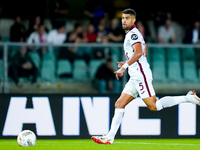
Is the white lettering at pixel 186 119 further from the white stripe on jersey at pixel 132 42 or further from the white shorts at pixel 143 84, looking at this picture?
the white stripe on jersey at pixel 132 42

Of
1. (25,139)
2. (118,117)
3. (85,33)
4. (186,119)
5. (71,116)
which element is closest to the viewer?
(25,139)

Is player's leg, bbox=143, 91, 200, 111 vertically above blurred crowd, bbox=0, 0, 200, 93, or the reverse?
blurred crowd, bbox=0, 0, 200, 93

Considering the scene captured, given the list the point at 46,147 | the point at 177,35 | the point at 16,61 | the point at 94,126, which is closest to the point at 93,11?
the point at 177,35

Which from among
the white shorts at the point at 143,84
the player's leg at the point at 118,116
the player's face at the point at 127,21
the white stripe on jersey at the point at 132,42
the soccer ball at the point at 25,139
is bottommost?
the soccer ball at the point at 25,139

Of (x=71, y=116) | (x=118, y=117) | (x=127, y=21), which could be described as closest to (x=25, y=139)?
(x=118, y=117)

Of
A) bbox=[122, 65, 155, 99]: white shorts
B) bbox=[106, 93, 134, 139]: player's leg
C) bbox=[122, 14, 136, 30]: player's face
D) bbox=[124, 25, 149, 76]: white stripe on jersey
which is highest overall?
bbox=[122, 14, 136, 30]: player's face

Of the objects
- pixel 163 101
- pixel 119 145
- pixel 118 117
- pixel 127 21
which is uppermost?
pixel 127 21

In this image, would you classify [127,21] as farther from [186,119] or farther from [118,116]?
[186,119]

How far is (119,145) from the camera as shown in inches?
340

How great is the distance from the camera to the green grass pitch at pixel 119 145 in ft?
26.9

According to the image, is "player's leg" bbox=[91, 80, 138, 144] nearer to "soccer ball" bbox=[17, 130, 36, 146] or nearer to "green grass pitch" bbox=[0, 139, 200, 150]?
"green grass pitch" bbox=[0, 139, 200, 150]

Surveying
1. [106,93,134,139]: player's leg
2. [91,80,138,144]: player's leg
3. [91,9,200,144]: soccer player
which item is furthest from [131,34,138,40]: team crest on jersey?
[106,93,134,139]: player's leg

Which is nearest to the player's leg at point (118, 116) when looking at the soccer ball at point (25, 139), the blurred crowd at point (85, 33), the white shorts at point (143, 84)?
the white shorts at point (143, 84)

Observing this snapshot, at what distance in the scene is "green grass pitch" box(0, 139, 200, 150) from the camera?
821 centimetres
